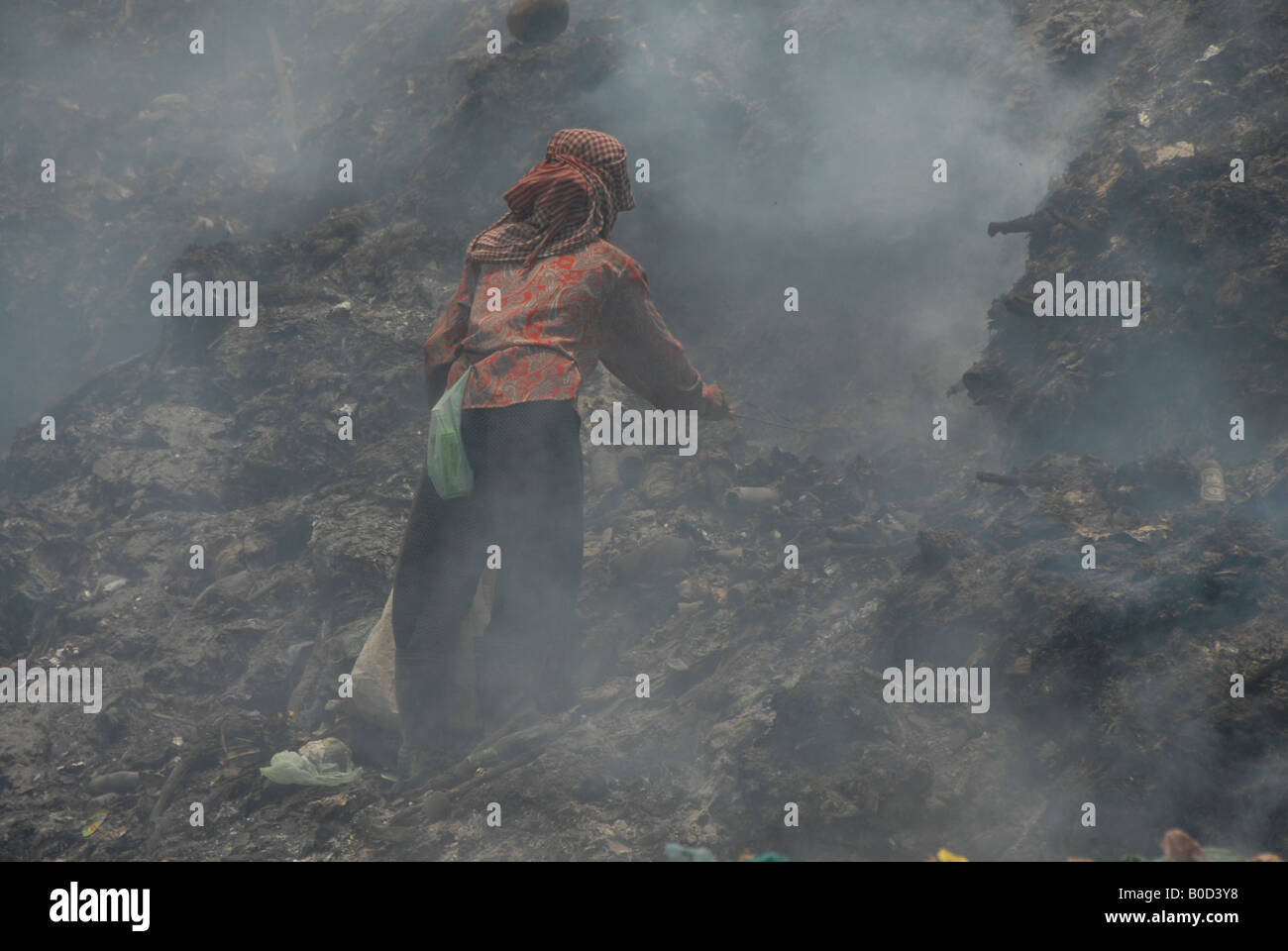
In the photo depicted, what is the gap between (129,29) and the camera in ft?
40.1

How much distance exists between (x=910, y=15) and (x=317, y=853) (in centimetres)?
737

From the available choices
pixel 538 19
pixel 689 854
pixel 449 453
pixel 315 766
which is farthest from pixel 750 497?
pixel 538 19

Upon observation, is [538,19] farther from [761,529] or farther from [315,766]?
[315,766]

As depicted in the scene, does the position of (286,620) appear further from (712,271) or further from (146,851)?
(712,271)

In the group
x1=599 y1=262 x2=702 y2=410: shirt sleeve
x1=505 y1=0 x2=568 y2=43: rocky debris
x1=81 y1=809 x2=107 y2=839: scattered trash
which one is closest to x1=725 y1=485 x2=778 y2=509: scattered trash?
x1=599 y1=262 x2=702 y2=410: shirt sleeve

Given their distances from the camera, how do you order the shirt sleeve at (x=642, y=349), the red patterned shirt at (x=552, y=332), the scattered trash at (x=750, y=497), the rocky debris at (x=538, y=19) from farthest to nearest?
the rocky debris at (x=538, y=19) < the scattered trash at (x=750, y=497) < the shirt sleeve at (x=642, y=349) < the red patterned shirt at (x=552, y=332)

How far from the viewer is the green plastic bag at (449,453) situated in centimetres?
350

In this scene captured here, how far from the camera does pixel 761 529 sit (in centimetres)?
541

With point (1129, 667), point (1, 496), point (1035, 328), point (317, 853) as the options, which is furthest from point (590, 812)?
point (1, 496)

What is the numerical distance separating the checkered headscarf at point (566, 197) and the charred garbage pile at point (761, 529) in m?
1.47

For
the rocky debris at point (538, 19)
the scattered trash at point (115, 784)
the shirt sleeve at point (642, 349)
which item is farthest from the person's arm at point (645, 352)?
the rocky debris at point (538, 19)

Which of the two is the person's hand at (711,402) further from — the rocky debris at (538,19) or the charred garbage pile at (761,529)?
the rocky debris at (538,19)

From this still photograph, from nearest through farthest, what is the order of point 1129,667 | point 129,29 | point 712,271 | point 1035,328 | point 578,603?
point 1129,667 → point 578,603 → point 1035,328 → point 712,271 → point 129,29

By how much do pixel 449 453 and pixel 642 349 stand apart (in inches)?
35.0
